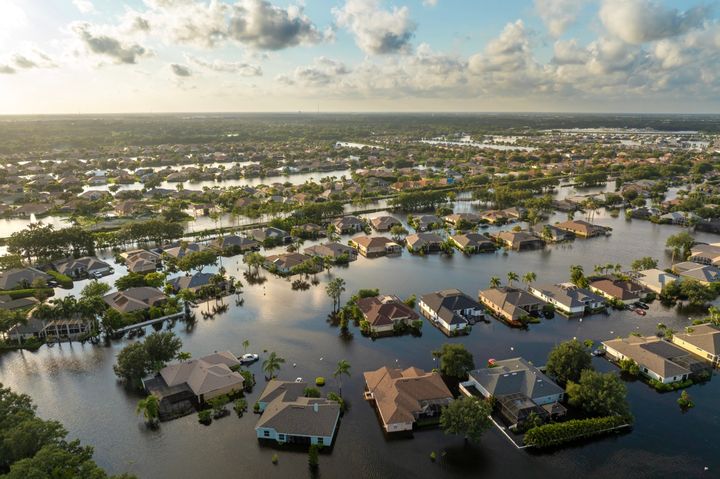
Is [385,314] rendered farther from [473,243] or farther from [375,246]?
[473,243]

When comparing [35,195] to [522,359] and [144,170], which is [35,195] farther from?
[522,359]

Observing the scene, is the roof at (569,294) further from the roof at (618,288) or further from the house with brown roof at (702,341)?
the house with brown roof at (702,341)

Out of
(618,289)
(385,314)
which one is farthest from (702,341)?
(385,314)

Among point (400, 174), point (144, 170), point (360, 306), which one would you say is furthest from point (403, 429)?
point (144, 170)

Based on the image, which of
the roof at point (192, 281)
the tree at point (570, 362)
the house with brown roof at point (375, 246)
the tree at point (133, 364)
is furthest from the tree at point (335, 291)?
the tree at point (570, 362)

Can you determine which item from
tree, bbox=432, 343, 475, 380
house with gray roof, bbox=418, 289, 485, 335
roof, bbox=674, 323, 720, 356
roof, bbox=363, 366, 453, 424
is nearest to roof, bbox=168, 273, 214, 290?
house with gray roof, bbox=418, 289, 485, 335

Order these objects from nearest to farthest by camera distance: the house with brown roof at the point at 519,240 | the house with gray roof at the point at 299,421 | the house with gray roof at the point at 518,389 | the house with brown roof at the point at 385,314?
the house with gray roof at the point at 299,421 → the house with gray roof at the point at 518,389 → the house with brown roof at the point at 385,314 → the house with brown roof at the point at 519,240
